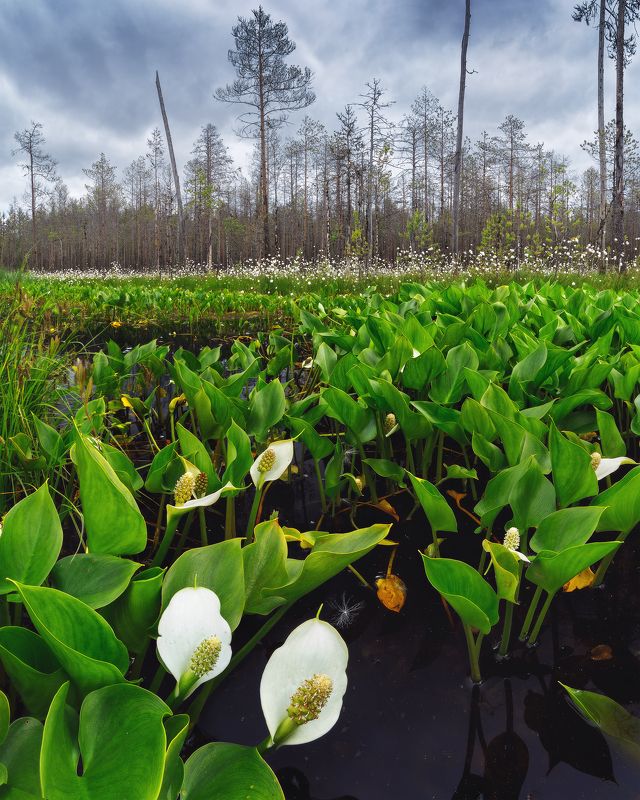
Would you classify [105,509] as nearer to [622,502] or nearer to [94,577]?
[94,577]

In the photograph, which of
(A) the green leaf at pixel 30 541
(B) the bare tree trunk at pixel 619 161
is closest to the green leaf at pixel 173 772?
(A) the green leaf at pixel 30 541

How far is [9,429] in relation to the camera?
1.95 m

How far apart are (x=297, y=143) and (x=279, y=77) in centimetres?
2156

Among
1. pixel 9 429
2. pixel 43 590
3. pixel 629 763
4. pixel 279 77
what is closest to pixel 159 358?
pixel 9 429

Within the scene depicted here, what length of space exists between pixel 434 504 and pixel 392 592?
0.42 metres

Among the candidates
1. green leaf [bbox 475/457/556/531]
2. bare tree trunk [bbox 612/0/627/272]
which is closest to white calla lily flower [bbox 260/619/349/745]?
green leaf [bbox 475/457/556/531]

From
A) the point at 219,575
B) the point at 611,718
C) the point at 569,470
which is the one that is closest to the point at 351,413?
the point at 569,470

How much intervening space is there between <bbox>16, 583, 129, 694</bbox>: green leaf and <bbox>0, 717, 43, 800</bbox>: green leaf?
0.25ft

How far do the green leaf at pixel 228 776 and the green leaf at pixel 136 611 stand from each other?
0.26 m

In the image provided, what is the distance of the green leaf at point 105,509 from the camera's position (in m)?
0.87

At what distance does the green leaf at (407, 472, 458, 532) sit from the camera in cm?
113

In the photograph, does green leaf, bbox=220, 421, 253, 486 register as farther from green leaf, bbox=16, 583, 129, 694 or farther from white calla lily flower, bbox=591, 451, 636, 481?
white calla lily flower, bbox=591, 451, 636, 481

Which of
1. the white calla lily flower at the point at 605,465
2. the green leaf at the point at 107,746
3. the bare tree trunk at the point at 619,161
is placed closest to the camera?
the green leaf at the point at 107,746

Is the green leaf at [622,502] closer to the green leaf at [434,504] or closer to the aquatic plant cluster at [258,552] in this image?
the aquatic plant cluster at [258,552]
